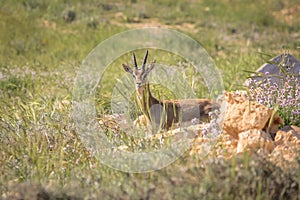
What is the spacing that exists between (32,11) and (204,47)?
4.91 meters

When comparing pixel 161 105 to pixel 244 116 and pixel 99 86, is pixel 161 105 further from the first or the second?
pixel 99 86

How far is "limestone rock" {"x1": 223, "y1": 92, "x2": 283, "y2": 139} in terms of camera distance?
436cm

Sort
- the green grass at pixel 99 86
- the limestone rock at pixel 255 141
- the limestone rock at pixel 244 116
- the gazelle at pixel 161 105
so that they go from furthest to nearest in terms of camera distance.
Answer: the gazelle at pixel 161 105, the limestone rock at pixel 244 116, the limestone rock at pixel 255 141, the green grass at pixel 99 86

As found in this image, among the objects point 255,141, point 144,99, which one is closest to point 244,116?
point 255,141

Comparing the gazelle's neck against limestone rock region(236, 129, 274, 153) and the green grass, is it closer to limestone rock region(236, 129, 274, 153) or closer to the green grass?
Answer: the green grass

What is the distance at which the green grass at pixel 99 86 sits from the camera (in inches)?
132

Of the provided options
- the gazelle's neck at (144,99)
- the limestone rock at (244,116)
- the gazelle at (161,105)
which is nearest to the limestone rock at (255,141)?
the limestone rock at (244,116)

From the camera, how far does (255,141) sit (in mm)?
4062

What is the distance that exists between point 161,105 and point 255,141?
6.65 ft

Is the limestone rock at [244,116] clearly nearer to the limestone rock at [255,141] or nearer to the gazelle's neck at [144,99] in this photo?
the limestone rock at [255,141]

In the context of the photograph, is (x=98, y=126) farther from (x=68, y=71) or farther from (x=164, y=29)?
(x=164, y=29)

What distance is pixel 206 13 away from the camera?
16000 mm

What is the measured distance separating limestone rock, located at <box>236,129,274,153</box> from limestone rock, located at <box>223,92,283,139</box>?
153 millimetres

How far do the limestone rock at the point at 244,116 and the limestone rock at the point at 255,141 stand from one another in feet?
0.50
